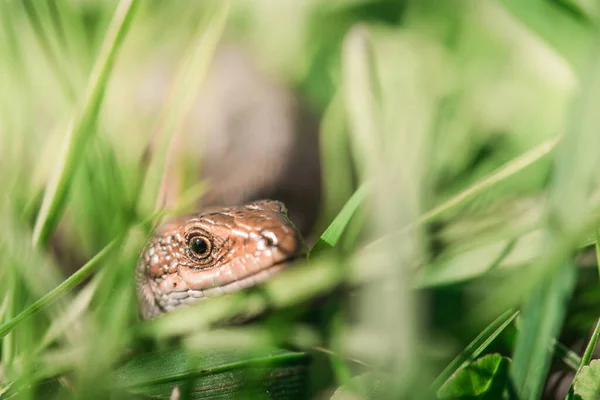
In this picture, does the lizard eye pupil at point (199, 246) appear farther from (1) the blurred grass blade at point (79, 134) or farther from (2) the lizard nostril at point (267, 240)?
(1) the blurred grass blade at point (79, 134)

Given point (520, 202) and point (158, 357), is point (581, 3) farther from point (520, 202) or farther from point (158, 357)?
point (158, 357)

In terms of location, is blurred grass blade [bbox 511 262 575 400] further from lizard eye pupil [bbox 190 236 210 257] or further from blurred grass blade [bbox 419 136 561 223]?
lizard eye pupil [bbox 190 236 210 257]

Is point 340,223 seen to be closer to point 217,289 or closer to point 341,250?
point 341,250

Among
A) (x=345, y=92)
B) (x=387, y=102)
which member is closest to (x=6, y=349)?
(x=345, y=92)

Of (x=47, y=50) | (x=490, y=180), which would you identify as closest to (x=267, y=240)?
(x=490, y=180)

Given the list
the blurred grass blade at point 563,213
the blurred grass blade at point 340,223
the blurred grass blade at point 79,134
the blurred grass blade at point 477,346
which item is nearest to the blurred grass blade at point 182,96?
the blurred grass blade at point 79,134

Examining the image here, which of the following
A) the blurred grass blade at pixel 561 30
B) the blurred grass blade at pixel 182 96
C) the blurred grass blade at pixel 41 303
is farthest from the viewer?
the blurred grass blade at pixel 561 30

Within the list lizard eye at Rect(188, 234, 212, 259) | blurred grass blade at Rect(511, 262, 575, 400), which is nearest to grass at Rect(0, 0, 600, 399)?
blurred grass blade at Rect(511, 262, 575, 400)
